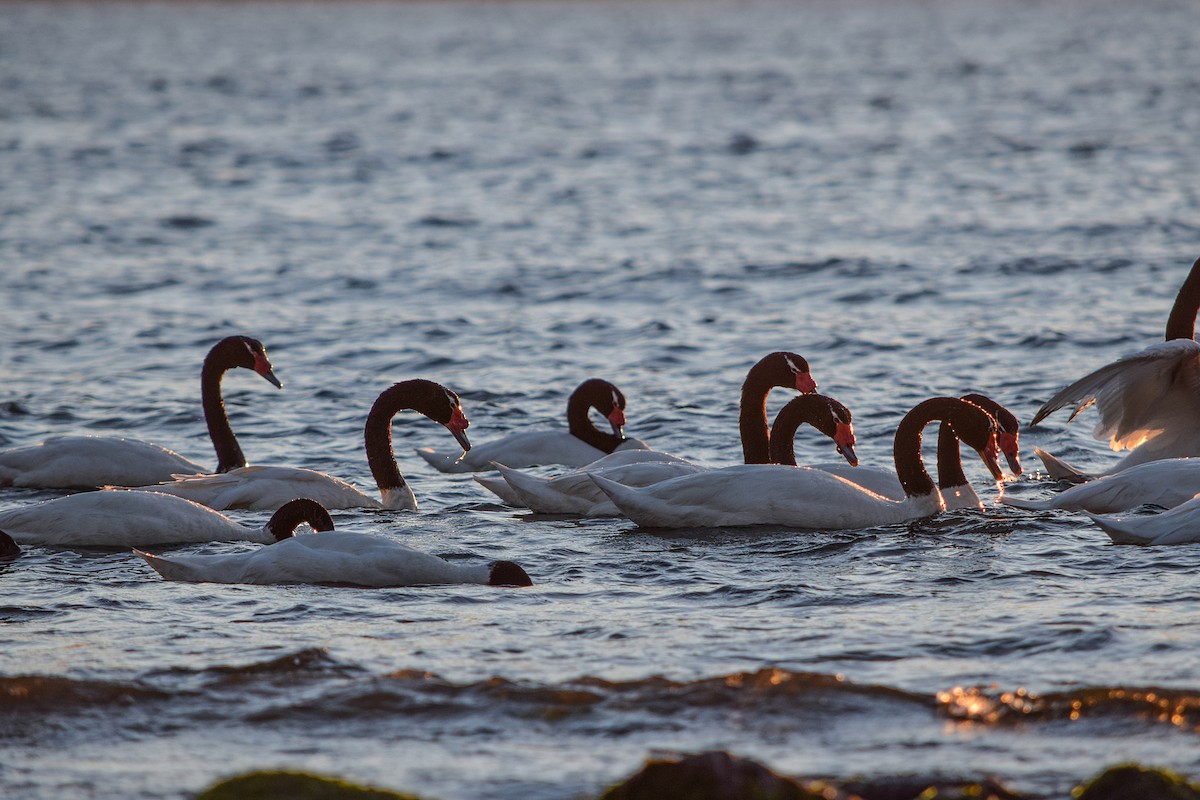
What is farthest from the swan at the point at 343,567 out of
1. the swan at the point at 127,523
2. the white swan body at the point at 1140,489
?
the white swan body at the point at 1140,489

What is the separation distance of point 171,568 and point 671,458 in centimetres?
352

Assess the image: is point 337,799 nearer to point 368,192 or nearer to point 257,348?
point 257,348

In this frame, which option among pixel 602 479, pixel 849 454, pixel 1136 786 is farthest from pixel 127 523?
pixel 1136 786

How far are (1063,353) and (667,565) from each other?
7.29 meters

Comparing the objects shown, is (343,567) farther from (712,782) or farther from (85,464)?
(712,782)

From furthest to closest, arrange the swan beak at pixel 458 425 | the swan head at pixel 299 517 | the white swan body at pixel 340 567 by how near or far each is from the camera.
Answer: the swan beak at pixel 458 425, the swan head at pixel 299 517, the white swan body at pixel 340 567

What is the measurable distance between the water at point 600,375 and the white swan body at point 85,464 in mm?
233

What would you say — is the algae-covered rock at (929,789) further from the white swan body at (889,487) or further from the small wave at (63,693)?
the white swan body at (889,487)

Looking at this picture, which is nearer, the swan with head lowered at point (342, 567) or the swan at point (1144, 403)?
the swan with head lowered at point (342, 567)

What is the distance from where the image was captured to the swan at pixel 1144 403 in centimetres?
1105

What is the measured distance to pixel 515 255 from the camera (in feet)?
74.1

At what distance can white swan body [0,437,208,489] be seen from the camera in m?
11.4

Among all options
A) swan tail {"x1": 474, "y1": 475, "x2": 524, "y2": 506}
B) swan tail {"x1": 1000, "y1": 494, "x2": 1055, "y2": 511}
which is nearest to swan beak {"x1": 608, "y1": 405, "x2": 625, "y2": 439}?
swan tail {"x1": 474, "y1": 475, "x2": 524, "y2": 506}

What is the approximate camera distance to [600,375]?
15375mm
